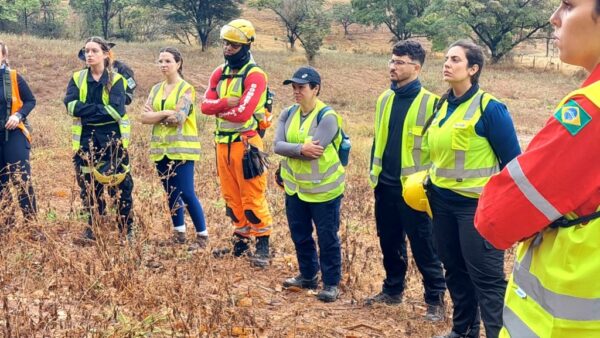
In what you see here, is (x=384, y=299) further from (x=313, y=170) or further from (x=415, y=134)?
(x=415, y=134)

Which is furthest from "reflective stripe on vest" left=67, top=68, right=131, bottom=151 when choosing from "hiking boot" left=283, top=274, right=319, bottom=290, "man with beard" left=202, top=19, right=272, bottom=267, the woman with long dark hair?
the woman with long dark hair

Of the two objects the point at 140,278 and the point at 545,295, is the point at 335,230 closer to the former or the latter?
the point at 140,278

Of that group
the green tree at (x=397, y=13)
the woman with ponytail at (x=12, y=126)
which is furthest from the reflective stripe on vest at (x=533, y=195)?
the green tree at (x=397, y=13)

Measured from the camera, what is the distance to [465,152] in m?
3.54

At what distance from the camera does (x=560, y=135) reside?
159cm

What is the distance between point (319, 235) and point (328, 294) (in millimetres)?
477

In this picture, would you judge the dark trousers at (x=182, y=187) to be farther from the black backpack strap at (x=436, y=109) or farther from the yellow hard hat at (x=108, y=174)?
the black backpack strap at (x=436, y=109)

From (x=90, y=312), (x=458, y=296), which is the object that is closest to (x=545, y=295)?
(x=458, y=296)

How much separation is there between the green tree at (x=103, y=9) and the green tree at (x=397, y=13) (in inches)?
702

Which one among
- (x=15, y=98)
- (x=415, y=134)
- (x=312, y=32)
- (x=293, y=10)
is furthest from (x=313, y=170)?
(x=293, y=10)

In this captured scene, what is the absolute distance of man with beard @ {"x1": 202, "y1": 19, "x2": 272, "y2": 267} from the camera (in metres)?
5.25

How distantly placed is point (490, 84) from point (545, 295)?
30322 millimetres

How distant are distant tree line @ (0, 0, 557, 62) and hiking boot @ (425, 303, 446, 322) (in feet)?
93.9

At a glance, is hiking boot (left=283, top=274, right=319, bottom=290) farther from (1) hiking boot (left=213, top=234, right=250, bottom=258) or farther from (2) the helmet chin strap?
(2) the helmet chin strap
